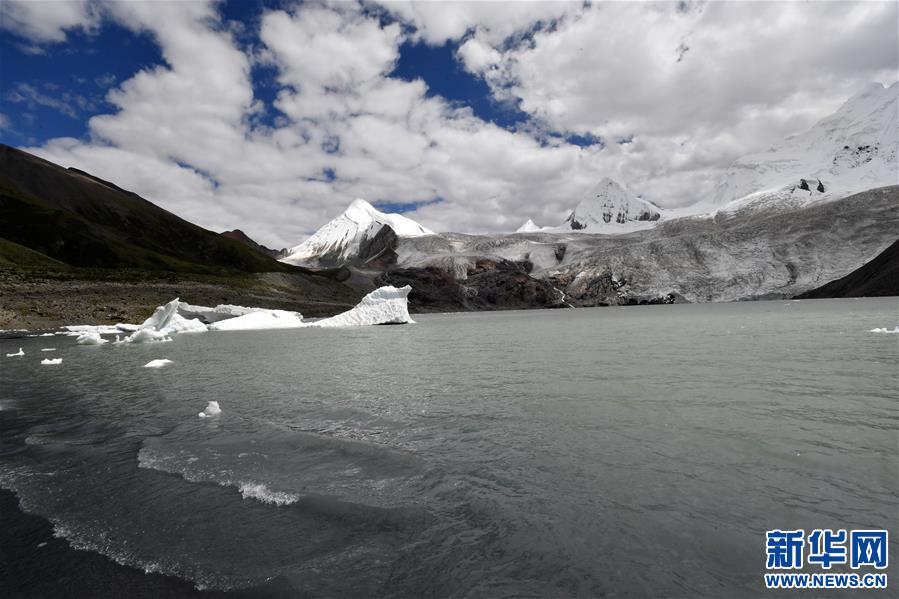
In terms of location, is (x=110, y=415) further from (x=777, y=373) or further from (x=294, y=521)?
(x=777, y=373)

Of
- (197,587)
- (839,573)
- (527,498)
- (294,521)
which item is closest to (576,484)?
(527,498)

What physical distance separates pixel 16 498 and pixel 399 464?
224 inches

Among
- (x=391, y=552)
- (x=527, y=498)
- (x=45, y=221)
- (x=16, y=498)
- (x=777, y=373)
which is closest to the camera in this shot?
(x=391, y=552)

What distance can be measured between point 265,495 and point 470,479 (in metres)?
3.01

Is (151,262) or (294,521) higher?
(151,262)

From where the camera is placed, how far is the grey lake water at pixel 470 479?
475 centimetres

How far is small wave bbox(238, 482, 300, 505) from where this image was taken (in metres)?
6.47

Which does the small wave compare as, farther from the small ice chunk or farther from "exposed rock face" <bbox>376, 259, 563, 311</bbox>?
"exposed rock face" <bbox>376, 259, 563, 311</bbox>

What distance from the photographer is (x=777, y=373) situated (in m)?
14.9

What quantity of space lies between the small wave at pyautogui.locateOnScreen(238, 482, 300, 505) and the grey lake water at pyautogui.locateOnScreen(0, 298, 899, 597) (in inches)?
1.3

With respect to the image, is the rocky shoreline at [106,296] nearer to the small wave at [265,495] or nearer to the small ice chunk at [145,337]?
the small ice chunk at [145,337]

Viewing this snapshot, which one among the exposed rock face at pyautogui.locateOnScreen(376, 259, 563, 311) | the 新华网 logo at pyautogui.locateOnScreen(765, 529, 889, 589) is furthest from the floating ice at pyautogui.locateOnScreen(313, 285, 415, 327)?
the exposed rock face at pyautogui.locateOnScreen(376, 259, 563, 311)

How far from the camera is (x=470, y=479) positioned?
6.98m

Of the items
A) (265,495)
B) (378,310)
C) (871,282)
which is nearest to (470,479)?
(265,495)
